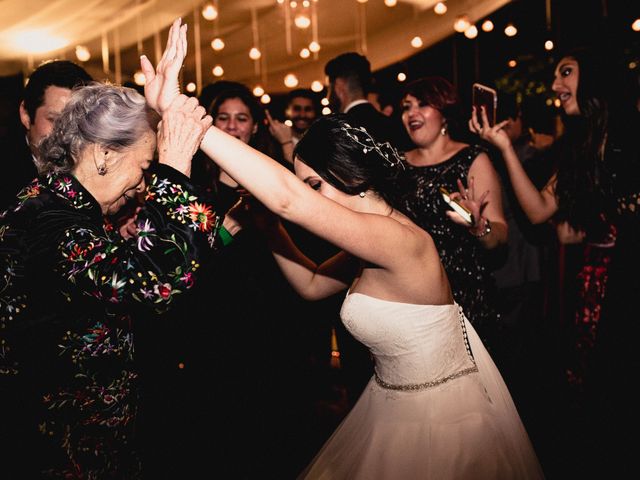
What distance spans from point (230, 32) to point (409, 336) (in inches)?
219

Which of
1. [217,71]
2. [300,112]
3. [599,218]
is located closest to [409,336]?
[599,218]

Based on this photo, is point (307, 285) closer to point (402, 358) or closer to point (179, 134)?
point (402, 358)

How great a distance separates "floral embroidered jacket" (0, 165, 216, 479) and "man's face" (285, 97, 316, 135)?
3.04m

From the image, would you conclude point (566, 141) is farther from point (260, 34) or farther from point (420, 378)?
point (260, 34)

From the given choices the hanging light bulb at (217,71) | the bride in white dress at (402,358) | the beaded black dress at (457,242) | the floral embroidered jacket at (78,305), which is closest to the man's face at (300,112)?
the beaded black dress at (457,242)

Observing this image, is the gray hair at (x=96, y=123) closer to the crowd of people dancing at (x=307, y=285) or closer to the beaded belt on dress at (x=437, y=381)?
the crowd of people dancing at (x=307, y=285)

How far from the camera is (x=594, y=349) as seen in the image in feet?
8.91

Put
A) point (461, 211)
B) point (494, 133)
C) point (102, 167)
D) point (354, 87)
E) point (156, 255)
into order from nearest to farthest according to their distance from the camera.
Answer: point (156, 255)
point (102, 167)
point (461, 211)
point (494, 133)
point (354, 87)

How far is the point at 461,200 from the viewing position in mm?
2654

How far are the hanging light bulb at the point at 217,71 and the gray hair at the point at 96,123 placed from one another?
5.61m

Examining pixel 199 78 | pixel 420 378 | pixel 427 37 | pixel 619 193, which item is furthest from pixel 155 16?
pixel 420 378

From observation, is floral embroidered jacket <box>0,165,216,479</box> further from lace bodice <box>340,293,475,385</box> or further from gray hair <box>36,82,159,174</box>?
lace bodice <box>340,293,475,385</box>

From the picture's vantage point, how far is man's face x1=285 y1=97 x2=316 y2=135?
172 inches

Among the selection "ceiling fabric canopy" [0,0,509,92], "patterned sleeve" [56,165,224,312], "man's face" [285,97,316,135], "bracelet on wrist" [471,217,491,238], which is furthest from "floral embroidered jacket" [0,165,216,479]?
"ceiling fabric canopy" [0,0,509,92]
